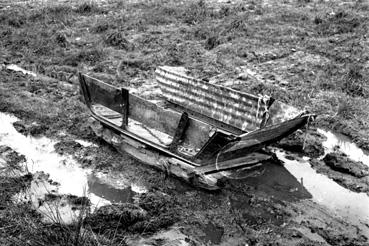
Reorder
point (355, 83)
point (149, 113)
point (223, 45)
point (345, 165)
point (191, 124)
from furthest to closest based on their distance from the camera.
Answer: point (223, 45) → point (355, 83) → point (149, 113) → point (345, 165) → point (191, 124)

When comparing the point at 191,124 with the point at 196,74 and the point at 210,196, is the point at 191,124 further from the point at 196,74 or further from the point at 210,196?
the point at 196,74

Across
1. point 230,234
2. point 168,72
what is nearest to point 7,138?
point 168,72

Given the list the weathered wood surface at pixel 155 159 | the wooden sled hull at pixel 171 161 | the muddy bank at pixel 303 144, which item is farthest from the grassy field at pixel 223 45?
the weathered wood surface at pixel 155 159

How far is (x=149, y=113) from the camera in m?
6.10

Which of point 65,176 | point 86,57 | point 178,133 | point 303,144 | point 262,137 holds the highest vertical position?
point 262,137

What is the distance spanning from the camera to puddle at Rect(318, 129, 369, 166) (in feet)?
20.6

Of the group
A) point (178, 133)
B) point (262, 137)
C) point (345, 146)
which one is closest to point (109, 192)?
point (178, 133)

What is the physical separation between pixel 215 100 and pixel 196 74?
2.18 meters

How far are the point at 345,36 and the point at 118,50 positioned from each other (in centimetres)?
548

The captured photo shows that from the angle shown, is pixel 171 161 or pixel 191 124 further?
pixel 191 124

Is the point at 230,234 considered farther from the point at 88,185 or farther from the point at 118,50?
the point at 118,50

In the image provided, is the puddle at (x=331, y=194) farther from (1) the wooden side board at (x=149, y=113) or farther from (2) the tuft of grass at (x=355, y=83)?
(2) the tuft of grass at (x=355, y=83)

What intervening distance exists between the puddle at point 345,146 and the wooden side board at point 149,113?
85.3 inches

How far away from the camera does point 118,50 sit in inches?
394
